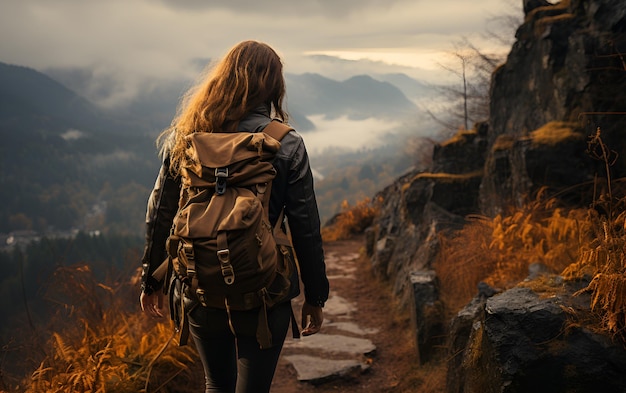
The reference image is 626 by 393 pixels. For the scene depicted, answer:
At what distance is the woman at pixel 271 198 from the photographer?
2105mm

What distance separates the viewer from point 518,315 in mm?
2682

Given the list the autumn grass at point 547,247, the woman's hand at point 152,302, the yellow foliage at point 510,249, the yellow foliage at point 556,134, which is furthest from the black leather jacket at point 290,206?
the yellow foliage at point 556,134

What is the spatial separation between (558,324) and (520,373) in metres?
0.33

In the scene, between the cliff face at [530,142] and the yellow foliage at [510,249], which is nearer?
the yellow foliage at [510,249]

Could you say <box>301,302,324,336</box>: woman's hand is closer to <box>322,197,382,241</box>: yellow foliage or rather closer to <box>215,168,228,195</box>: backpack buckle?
<box>215,168,228,195</box>: backpack buckle

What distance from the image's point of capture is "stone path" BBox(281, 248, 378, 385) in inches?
185

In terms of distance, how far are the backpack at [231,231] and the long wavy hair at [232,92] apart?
105mm

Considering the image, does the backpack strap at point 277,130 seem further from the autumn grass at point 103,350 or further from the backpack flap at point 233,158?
the autumn grass at point 103,350

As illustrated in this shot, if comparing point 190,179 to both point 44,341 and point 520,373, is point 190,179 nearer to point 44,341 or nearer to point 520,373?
point 520,373

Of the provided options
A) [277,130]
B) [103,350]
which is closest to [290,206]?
[277,130]

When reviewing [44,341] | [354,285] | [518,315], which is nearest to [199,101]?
[518,315]

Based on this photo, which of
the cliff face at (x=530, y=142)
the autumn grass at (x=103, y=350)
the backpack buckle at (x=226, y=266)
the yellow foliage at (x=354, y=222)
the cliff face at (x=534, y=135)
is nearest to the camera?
the backpack buckle at (x=226, y=266)

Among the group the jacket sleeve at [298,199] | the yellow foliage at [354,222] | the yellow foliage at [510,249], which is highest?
the jacket sleeve at [298,199]

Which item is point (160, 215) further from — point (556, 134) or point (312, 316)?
point (556, 134)
